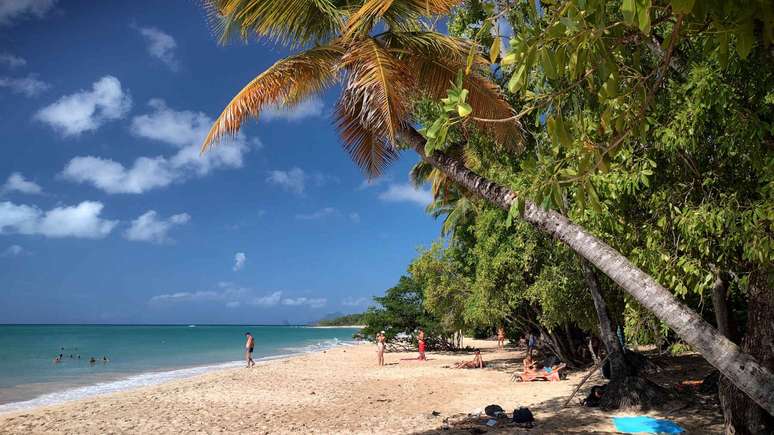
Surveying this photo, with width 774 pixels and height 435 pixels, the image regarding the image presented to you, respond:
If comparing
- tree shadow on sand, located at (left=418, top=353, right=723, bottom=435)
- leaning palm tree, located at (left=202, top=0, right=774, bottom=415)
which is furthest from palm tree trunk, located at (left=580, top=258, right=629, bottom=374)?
leaning palm tree, located at (left=202, top=0, right=774, bottom=415)

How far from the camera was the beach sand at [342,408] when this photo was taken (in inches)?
340

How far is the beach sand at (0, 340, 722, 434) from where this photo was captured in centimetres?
865

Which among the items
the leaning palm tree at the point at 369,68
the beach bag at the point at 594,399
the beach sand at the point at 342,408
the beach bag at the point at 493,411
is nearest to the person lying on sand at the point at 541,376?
the beach sand at the point at 342,408

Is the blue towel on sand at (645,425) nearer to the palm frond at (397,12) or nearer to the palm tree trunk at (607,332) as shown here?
the palm tree trunk at (607,332)

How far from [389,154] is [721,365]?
558 centimetres

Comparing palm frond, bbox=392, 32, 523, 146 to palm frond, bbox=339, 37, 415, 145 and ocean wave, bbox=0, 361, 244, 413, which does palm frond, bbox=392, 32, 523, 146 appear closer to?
→ palm frond, bbox=339, 37, 415, 145

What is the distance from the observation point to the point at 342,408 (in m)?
11.4

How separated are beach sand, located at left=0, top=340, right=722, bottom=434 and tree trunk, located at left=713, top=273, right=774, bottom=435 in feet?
7.49

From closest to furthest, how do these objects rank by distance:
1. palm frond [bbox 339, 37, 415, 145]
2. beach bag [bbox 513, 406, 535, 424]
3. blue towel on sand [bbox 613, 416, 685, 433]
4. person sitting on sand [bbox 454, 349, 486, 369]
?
1. palm frond [bbox 339, 37, 415, 145]
2. blue towel on sand [bbox 613, 416, 685, 433]
3. beach bag [bbox 513, 406, 535, 424]
4. person sitting on sand [bbox 454, 349, 486, 369]

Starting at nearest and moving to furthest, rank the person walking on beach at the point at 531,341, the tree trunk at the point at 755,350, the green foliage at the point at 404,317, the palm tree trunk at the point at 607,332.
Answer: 1. the tree trunk at the point at 755,350
2. the palm tree trunk at the point at 607,332
3. the person walking on beach at the point at 531,341
4. the green foliage at the point at 404,317

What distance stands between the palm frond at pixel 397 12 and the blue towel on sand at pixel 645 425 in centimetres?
679

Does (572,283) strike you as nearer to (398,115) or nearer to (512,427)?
(512,427)

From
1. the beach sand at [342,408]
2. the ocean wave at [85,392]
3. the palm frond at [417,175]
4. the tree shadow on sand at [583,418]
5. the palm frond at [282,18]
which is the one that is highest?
the palm frond at [417,175]

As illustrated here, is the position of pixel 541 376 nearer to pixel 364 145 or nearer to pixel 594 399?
pixel 594 399
